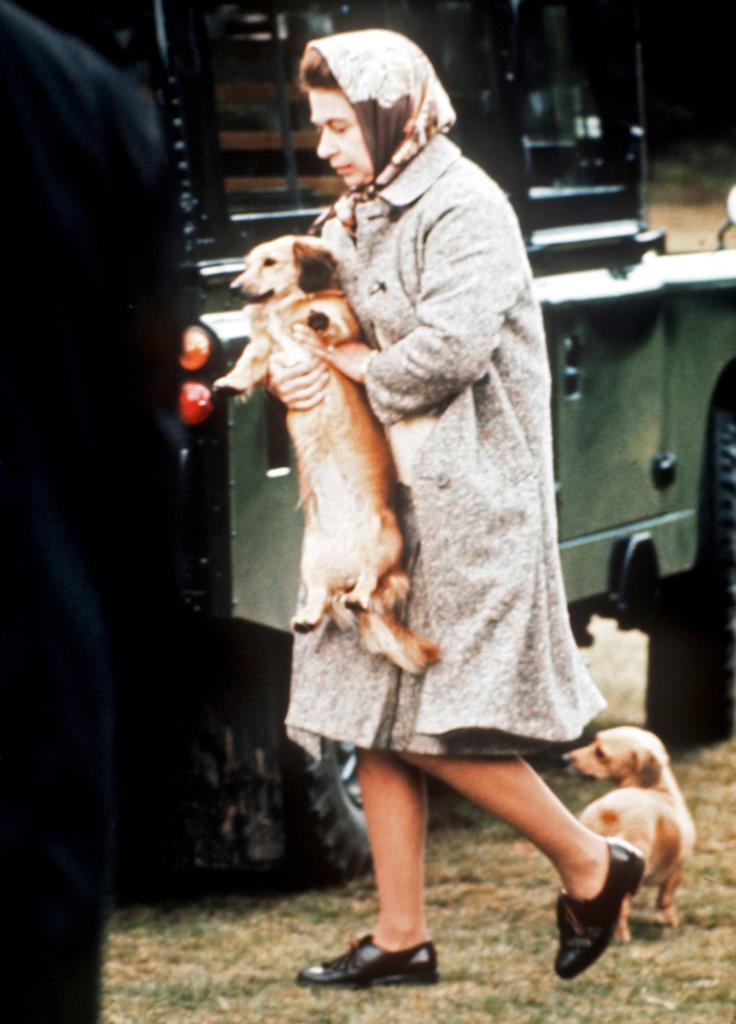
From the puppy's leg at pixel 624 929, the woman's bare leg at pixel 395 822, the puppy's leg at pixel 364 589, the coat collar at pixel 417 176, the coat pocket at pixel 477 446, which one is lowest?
the puppy's leg at pixel 624 929

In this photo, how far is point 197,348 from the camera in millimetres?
4344

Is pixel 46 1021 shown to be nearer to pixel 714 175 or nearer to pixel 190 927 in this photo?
pixel 190 927

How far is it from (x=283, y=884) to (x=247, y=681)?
2.26ft

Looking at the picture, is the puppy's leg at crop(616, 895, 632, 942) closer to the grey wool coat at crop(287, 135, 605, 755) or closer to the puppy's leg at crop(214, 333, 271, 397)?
the grey wool coat at crop(287, 135, 605, 755)

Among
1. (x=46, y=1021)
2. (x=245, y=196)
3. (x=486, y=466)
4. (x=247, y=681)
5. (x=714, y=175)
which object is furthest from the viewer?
(x=714, y=175)

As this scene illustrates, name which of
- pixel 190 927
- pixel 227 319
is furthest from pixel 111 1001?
pixel 227 319

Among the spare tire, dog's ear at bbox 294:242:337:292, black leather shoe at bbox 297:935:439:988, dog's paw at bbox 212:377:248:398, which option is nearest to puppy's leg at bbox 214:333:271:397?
dog's paw at bbox 212:377:248:398

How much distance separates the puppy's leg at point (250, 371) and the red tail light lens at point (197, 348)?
51mm

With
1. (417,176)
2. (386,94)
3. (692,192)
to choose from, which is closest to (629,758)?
(417,176)

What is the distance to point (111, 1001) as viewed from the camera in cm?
458

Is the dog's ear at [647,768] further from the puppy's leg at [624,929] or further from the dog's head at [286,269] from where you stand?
the dog's head at [286,269]

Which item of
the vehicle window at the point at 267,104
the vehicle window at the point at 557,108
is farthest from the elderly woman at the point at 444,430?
the vehicle window at the point at 557,108

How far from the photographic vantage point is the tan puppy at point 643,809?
16.4 ft

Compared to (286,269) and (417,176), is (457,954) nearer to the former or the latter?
(286,269)
